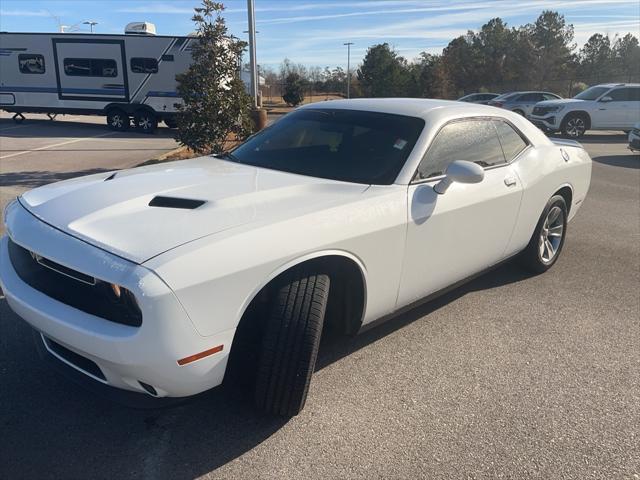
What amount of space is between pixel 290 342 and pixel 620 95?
63.4 feet

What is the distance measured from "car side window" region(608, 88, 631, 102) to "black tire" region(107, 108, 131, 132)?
687 inches

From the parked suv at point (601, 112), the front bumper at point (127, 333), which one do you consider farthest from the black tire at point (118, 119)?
the front bumper at point (127, 333)

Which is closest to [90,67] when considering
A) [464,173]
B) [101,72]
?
[101,72]

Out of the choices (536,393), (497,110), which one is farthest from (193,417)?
(497,110)

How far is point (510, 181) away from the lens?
3.99 metres

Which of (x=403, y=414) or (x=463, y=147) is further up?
(x=463, y=147)

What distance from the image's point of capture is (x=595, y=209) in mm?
7715

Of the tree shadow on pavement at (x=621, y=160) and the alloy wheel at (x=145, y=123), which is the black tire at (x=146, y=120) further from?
the tree shadow on pavement at (x=621, y=160)

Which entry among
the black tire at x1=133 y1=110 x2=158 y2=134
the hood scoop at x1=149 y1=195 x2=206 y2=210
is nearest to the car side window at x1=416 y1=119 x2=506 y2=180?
the hood scoop at x1=149 y1=195 x2=206 y2=210

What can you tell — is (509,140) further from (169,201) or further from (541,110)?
(541,110)

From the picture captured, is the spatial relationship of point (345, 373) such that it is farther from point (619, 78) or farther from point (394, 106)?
point (619, 78)

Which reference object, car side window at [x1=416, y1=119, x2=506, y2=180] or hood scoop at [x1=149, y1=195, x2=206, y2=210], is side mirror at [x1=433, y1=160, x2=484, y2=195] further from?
hood scoop at [x1=149, y1=195, x2=206, y2=210]

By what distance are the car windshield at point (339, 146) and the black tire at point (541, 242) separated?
1784 mm

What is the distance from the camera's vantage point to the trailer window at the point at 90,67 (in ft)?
62.5
